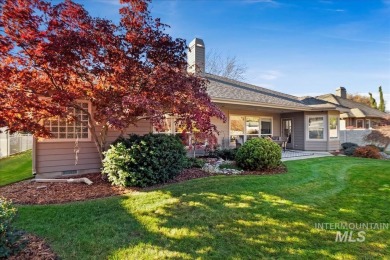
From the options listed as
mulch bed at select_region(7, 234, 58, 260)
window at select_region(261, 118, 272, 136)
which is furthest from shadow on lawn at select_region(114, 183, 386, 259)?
window at select_region(261, 118, 272, 136)

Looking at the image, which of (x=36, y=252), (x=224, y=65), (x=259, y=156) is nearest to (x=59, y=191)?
(x=36, y=252)

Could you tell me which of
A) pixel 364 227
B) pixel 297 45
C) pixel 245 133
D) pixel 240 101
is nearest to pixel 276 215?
pixel 364 227

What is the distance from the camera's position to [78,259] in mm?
2781

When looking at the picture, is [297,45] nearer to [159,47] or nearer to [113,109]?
[159,47]

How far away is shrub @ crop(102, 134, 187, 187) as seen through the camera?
5.31 meters

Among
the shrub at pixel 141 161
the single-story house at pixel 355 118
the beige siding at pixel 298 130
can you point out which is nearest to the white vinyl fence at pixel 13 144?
the shrub at pixel 141 161

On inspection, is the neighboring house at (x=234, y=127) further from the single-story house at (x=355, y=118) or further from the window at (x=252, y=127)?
the single-story house at (x=355, y=118)

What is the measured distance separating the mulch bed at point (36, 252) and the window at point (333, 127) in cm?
1543

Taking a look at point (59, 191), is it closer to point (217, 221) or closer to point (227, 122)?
point (217, 221)

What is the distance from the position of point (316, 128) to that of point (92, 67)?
13869 millimetres

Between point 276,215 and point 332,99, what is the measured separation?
24.7 m

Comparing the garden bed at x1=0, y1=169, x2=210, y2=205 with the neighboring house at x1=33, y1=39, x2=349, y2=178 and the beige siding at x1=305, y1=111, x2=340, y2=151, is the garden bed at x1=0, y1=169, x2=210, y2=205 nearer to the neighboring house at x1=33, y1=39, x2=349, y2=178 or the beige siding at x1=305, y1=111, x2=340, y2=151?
the neighboring house at x1=33, y1=39, x2=349, y2=178

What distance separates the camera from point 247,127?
13852mm

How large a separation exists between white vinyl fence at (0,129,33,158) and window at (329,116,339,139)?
19.2 metres
